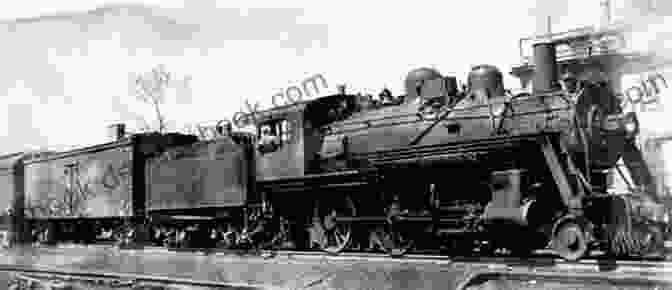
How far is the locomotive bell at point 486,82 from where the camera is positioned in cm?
998

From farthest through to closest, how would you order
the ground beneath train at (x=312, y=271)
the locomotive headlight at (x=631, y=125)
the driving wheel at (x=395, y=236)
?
the driving wheel at (x=395, y=236) < the locomotive headlight at (x=631, y=125) < the ground beneath train at (x=312, y=271)

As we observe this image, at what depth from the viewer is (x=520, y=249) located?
974 cm

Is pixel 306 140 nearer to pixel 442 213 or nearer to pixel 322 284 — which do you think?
pixel 442 213

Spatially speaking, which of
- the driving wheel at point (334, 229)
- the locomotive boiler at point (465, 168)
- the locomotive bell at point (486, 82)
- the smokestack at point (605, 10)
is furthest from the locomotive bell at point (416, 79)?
the smokestack at point (605, 10)

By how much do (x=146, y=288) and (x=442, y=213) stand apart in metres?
4.34

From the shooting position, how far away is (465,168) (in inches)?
370

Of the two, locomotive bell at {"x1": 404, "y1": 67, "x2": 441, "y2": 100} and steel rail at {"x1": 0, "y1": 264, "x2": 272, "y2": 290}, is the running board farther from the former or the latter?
steel rail at {"x1": 0, "y1": 264, "x2": 272, "y2": 290}

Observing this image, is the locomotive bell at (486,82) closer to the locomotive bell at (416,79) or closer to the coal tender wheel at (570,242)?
the locomotive bell at (416,79)

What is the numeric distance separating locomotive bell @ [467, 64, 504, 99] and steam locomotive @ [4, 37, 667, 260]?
0.02m

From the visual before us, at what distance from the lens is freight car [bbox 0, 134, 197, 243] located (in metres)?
14.8

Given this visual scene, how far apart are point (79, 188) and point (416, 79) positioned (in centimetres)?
968

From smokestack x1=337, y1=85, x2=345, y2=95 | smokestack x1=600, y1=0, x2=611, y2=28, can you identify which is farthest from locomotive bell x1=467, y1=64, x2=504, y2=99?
smokestack x1=337, y1=85, x2=345, y2=95

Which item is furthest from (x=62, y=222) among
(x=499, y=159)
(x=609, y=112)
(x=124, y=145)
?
(x=609, y=112)

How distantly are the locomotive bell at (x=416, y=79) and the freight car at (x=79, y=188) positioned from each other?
6.77 m
